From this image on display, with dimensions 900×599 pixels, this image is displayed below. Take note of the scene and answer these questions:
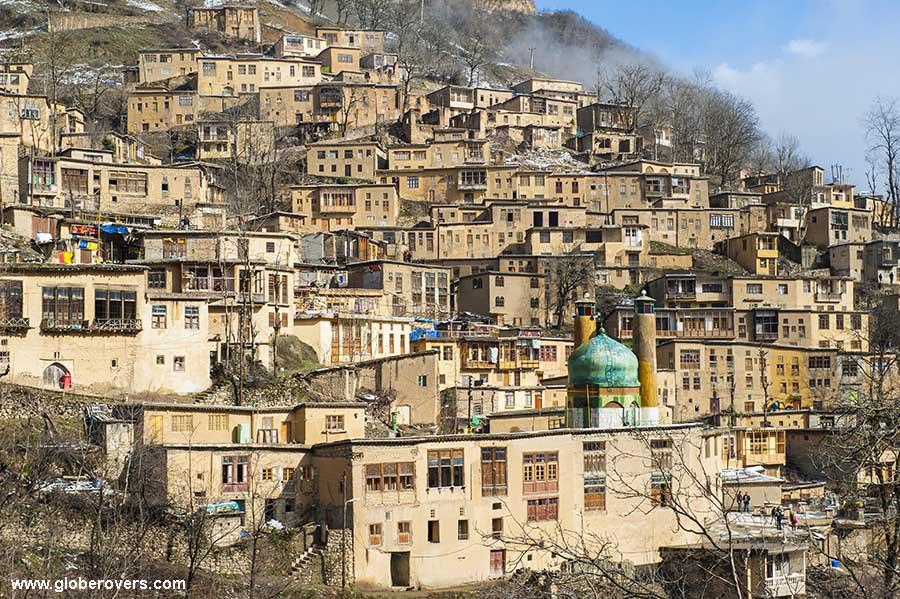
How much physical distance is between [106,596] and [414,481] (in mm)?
13336

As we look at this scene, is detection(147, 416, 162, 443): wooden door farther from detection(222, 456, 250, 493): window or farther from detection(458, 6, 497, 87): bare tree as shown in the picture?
detection(458, 6, 497, 87): bare tree

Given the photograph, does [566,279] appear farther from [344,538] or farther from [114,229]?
[344,538]

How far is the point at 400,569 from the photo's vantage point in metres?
38.5

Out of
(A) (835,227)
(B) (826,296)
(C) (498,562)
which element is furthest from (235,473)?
(A) (835,227)

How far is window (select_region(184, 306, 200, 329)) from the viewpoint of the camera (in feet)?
150

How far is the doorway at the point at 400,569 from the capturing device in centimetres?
3825

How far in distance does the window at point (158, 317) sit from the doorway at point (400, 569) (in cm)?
1295

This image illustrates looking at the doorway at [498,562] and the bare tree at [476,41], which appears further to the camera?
the bare tree at [476,41]

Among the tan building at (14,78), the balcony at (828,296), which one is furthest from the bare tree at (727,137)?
the tan building at (14,78)

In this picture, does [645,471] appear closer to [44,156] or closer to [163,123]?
[44,156]

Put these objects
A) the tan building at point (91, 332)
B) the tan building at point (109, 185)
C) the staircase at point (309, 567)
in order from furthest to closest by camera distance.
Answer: the tan building at point (109, 185) → the tan building at point (91, 332) → the staircase at point (309, 567)

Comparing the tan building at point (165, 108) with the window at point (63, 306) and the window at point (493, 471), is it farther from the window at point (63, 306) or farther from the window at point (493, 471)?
the window at point (493, 471)

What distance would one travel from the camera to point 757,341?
65.0 metres

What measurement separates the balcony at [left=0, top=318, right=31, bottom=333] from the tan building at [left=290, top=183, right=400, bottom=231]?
34187 mm
